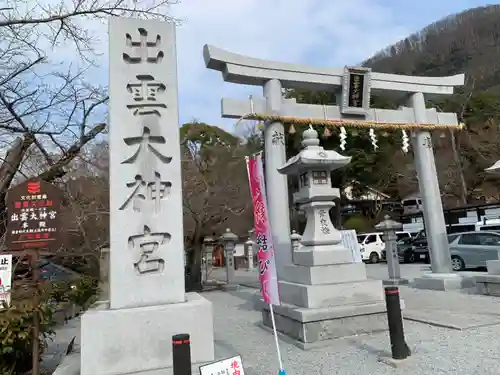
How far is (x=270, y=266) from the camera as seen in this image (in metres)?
4.29

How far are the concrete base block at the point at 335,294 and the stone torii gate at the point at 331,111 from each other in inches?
72.3

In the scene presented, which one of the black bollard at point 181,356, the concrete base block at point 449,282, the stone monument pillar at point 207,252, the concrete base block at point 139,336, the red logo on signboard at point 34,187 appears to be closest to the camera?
the black bollard at point 181,356

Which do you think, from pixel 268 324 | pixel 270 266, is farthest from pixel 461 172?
pixel 270 266

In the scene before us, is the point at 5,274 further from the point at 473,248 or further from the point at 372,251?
the point at 372,251

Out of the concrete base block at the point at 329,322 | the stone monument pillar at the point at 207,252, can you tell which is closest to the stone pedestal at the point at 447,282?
the concrete base block at the point at 329,322

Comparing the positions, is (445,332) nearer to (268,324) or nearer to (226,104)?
(268,324)

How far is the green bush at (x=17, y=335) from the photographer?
176 inches

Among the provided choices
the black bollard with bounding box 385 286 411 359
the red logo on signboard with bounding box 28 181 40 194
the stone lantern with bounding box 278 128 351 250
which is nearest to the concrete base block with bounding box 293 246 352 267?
the stone lantern with bounding box 278 128 351 250

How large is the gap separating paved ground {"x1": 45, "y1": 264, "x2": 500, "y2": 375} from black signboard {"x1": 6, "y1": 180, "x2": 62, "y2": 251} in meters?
2.31

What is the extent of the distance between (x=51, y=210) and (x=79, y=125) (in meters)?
4.26

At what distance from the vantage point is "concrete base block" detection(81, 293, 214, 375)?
3881mm

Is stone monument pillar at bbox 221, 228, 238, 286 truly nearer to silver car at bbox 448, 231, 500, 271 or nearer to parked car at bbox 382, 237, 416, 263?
silver car at bbox 448, 231, 500, 271

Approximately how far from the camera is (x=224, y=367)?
331cm

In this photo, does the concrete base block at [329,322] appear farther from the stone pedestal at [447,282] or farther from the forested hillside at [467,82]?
the forested hillside at [467,82]
